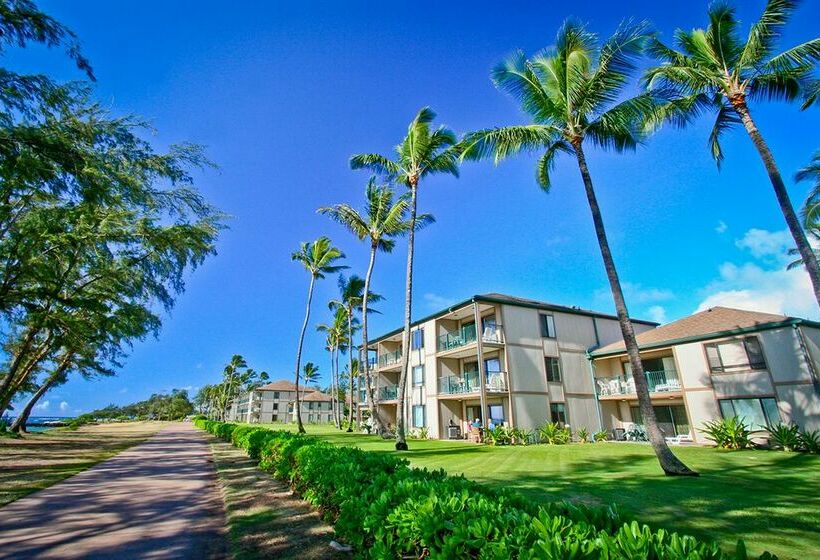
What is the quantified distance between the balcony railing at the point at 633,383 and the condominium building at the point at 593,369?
62 mm

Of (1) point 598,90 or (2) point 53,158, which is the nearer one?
(2) point 53,158

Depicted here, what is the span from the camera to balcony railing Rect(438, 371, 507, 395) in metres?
23.3

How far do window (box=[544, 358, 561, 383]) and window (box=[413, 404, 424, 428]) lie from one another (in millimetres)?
9631

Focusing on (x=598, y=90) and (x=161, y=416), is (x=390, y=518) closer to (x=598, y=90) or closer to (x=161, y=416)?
(x=598, y=90)

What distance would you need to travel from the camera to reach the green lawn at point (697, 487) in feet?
19.6

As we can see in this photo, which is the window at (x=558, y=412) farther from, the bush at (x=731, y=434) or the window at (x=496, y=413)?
the bush at (x=731, y=434)

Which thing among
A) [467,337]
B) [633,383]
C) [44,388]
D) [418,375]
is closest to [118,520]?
[467,337]

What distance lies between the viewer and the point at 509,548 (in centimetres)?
256

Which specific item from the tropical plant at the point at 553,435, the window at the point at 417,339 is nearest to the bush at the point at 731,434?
the tropical plant at the point at 553,435

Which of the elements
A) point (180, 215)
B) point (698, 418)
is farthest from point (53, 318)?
point (698, 418)

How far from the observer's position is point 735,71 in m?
12.6

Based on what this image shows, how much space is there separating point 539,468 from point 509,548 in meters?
11.2

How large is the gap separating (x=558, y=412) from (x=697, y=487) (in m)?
15.8

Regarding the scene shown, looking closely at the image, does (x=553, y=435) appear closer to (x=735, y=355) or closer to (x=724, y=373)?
(x=724, y=373)
